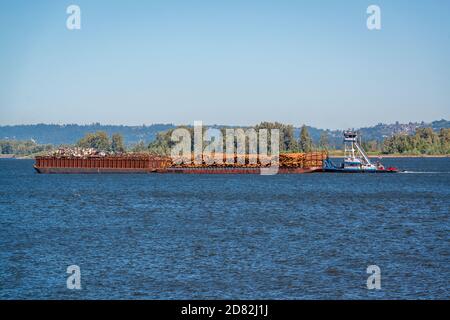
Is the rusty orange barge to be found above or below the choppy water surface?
above

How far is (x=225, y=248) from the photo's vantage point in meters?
48.8

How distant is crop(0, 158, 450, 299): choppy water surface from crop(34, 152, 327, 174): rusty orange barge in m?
81.4

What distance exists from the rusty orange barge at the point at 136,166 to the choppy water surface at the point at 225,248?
81396mm

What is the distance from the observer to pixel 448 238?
5450 centimetres

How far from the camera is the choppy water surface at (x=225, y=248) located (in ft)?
116

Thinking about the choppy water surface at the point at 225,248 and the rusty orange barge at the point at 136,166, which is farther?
the rusty orange barge at the point at 136,166

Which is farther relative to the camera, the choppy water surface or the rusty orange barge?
the rusty orange barge

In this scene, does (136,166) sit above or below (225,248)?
above

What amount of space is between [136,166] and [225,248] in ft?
441

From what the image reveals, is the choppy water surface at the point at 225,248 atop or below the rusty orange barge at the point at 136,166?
below

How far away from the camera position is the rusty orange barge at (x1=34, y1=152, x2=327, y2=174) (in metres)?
175

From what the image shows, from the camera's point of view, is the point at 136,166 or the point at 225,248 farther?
the point at 136,166
